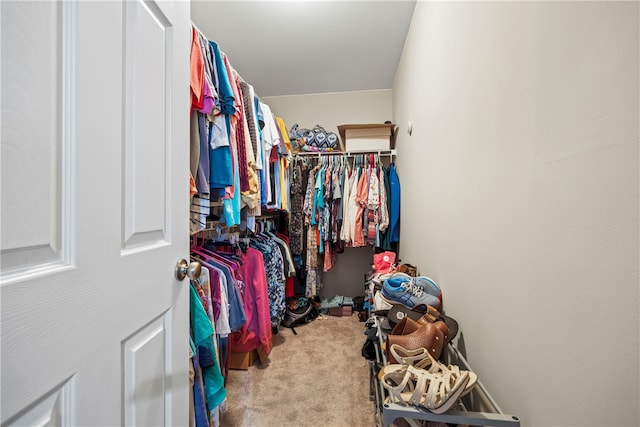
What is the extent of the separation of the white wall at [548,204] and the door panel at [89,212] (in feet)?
2.85

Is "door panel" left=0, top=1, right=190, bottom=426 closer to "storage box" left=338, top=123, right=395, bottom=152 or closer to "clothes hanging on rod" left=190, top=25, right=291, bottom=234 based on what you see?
"clothes hanging on rod" left=190, top=25, right=291, bottom=234

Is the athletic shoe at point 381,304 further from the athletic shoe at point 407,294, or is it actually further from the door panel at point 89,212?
the door panel at point 89,212

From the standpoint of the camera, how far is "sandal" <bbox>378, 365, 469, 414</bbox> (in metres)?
0.62

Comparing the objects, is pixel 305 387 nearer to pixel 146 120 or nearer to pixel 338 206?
pixel 338 206

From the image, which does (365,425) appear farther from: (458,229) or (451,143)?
(451,143)

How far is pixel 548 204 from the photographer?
1.83 ft

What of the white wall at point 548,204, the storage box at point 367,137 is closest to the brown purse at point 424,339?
the white wall at point 548,204

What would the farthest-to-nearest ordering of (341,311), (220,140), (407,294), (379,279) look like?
(341,311) → (379,279) → (220,140) → (407,294)

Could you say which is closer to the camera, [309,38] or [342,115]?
[309,38]

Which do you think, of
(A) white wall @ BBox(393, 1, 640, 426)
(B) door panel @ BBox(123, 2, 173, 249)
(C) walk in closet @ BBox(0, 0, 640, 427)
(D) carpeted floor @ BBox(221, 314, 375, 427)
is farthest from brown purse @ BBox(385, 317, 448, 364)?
(D) carpeted floor @ BBox(221, 314, 375, 427)

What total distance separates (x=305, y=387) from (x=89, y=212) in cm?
165

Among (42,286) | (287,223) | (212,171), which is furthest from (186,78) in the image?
(287,223)

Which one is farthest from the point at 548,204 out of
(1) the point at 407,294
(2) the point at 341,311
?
(2) the point at 341,311

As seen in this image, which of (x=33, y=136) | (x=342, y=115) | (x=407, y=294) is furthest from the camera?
A: (x=342, y=115)
